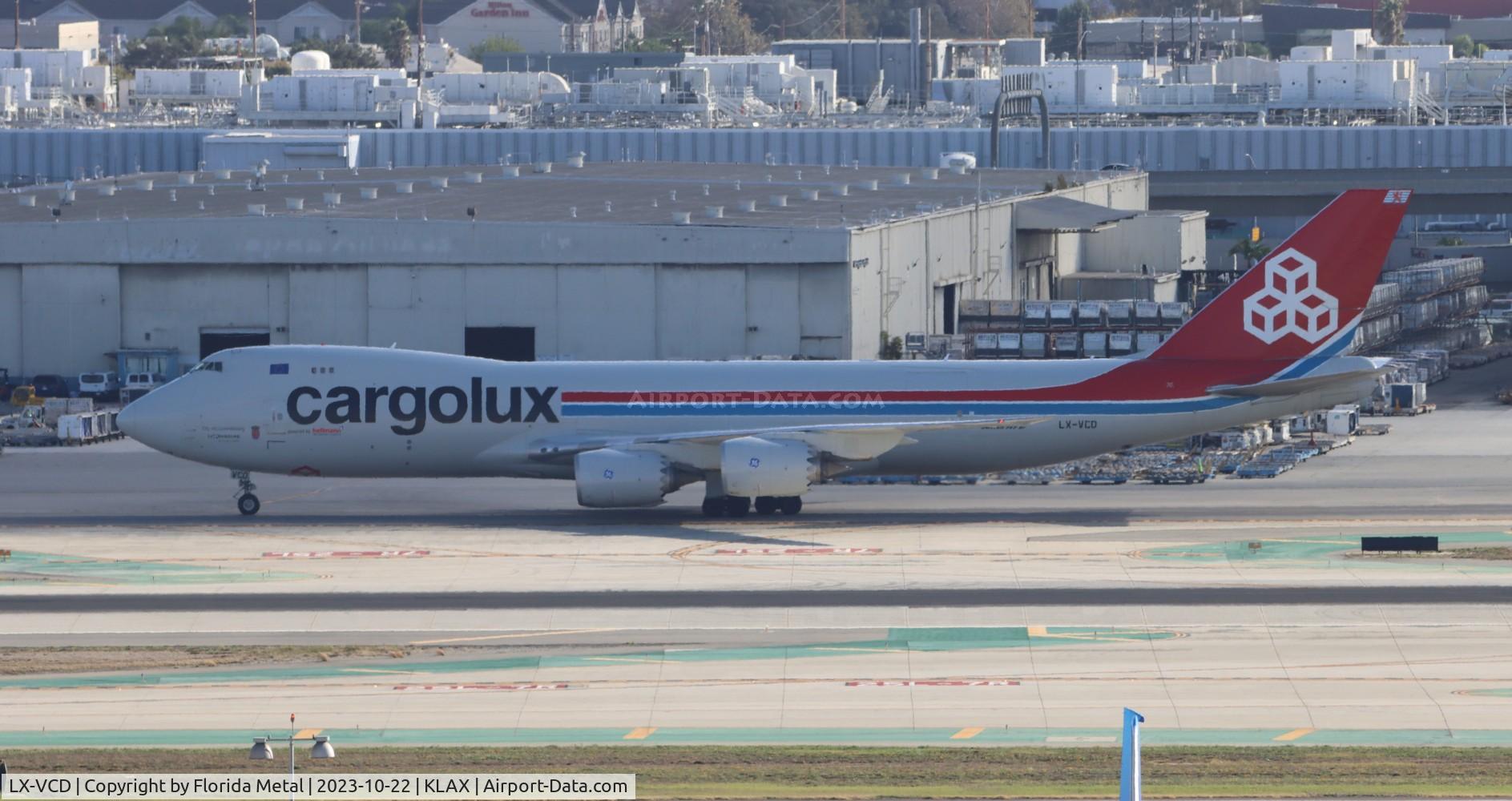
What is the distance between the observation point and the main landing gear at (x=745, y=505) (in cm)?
5206

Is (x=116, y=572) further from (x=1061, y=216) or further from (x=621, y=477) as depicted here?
(x=1061, y=216)

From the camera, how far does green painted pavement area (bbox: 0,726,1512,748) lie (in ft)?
100

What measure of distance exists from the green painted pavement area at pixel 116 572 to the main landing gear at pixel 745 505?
1100cm

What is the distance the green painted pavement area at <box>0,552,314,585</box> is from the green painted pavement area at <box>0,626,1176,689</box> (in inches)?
351

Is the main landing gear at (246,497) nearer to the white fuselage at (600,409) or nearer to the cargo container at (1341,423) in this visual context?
the white fuselage at (600,409)

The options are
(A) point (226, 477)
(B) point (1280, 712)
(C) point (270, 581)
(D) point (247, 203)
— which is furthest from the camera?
(D) point (247, 203)

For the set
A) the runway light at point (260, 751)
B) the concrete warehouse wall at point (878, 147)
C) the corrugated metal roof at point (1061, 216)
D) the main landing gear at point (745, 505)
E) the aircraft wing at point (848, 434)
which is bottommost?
the main landing gear at point (745, 505)

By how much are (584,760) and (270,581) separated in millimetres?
16670

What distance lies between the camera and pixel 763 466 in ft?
164

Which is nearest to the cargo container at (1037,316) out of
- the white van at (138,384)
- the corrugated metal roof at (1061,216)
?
the corrugated metal roof at (1061,216)

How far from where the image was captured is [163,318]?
7394 cm

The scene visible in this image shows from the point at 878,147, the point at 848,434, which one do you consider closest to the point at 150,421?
the point at 848,434

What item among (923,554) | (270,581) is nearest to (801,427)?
(923,554)

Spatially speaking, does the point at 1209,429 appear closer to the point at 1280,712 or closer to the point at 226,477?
the point at 1280,712
